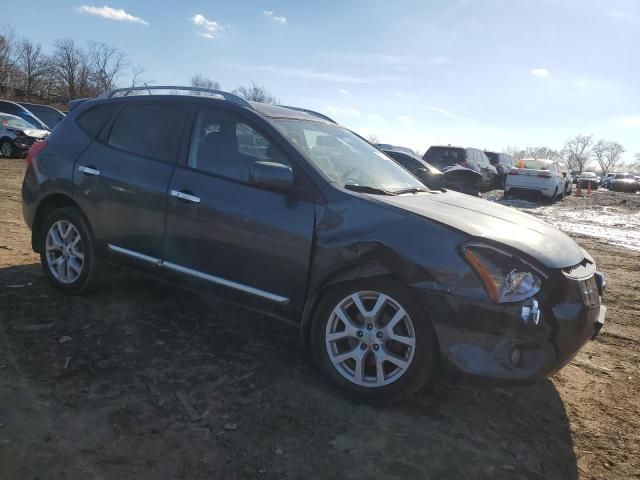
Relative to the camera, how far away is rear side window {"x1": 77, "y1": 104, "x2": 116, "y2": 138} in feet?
14.4

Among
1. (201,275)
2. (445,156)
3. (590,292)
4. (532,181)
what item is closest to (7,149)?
(445,156)

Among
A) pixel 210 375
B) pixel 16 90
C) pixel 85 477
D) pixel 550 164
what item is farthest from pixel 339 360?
pixel 16 90

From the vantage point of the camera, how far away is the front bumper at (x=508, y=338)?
9.00ft

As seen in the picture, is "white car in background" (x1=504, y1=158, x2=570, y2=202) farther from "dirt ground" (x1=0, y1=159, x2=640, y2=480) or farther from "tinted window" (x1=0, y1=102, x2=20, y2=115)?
"tinted window" (x1=0, y1=102, x2=20, y2=115)

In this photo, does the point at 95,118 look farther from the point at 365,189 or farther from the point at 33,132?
the point at 33,132

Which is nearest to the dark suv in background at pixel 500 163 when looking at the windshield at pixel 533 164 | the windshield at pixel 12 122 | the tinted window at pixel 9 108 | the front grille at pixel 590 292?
the windshield at pixel 533 164

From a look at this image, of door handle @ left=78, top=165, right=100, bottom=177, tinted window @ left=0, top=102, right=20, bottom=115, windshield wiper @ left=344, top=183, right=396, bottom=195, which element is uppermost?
tinted window @ left=0, top=102, right=20, bottom=115

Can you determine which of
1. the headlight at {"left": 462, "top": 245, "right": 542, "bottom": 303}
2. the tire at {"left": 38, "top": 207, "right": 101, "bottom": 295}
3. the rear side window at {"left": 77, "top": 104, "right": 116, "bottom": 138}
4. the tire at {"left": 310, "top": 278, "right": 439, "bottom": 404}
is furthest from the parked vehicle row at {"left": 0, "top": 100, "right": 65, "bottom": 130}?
the headlight at {"left": 462, "top": 245, "right": 542, "bottom": 303}

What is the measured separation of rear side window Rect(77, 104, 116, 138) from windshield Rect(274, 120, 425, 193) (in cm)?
166

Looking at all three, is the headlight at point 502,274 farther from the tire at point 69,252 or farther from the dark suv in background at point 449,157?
the dark suv in background at point 449,157

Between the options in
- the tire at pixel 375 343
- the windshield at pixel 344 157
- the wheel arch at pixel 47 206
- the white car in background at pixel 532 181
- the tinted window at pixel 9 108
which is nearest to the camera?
the tire at pixel 375 343

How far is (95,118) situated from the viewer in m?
4.45

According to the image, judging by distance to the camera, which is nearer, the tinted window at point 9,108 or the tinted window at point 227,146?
the tinted window at point 227,146

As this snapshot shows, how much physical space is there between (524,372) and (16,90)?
73.7 metres
